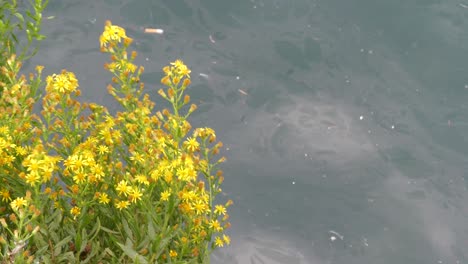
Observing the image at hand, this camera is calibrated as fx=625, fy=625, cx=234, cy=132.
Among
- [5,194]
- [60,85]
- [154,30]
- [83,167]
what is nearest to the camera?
[83,167]

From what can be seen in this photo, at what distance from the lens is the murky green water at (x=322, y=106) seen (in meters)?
4.11

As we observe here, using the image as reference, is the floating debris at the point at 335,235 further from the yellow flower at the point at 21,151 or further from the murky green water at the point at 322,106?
the yellow flower at the point at 21,151

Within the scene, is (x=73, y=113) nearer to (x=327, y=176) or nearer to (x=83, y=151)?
(x=83, y=151)

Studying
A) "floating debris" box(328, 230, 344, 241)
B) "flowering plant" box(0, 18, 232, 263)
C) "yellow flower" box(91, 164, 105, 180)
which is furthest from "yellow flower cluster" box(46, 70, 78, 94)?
"floating debris" box(328, 230, 344, 241)

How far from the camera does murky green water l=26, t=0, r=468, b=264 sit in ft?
13.5

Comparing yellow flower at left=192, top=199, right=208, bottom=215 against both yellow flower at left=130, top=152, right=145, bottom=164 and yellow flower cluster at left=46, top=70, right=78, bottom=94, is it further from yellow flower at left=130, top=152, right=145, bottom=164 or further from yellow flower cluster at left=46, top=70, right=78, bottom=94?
yellow flower cluster at left=46, top=70, right=78, bottom=94

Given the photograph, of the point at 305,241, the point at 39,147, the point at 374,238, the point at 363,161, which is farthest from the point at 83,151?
the point at 363,161

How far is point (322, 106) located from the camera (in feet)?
15.9

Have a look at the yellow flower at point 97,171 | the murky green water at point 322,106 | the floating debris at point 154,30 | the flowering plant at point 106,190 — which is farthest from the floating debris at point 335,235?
the yellow flower at point 97,171

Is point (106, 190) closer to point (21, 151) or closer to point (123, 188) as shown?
point (123, 188)

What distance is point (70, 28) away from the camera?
5051 millimetres

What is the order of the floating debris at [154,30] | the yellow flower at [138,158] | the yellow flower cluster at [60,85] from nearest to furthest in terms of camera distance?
the yellow flower at [138,158]
the yellow flower cluster at [60,85]
the floating debris at [154,30]

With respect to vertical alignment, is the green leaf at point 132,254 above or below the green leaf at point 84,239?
above

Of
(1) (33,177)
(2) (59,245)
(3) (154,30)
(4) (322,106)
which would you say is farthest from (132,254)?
(3) (154,30)
